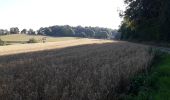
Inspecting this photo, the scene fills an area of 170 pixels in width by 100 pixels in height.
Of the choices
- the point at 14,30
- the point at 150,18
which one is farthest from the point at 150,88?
the point at 14,30

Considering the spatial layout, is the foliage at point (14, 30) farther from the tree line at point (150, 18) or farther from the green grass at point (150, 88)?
the green grass at point (150, 88)

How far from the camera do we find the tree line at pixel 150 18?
178ft

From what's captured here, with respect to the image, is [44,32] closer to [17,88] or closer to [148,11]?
[148,11]

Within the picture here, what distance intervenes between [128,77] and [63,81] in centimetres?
266

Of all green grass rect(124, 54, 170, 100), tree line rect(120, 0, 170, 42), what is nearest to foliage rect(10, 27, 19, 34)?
tree line rect(120, 0, 170, 42)

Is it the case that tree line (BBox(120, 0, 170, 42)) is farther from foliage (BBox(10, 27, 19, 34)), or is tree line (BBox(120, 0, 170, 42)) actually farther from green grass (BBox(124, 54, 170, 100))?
foliage (BBox(10, 27, 19, 34))

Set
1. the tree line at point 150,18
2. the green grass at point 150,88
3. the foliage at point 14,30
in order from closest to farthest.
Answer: the green grass at point 150,88 < the tree line at point 150,18 < the foliage at point 14,30

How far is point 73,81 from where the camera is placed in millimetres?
11117

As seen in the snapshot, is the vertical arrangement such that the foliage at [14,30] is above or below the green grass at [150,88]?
below

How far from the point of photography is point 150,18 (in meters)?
61.2

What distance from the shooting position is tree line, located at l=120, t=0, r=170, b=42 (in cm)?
5431

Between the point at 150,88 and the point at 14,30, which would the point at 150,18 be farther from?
the point at 14,30

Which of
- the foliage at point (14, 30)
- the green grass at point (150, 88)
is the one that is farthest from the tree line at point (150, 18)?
the foliage at point (14, 30)

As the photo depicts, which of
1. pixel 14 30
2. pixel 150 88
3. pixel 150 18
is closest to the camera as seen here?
pixel 150 88
